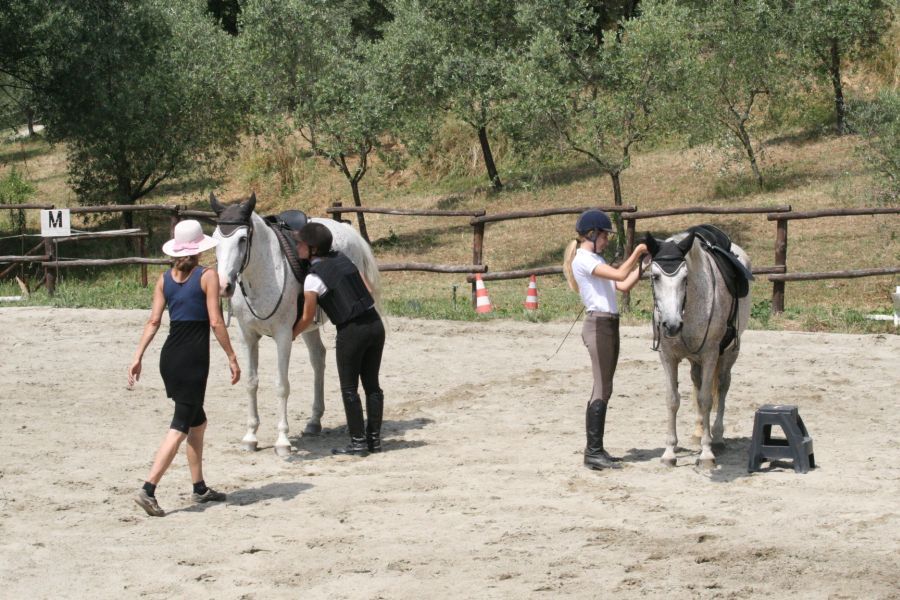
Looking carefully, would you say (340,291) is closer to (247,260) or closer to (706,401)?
(247,260)

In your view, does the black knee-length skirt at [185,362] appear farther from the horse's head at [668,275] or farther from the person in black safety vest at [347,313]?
the horse's head at [668,275]

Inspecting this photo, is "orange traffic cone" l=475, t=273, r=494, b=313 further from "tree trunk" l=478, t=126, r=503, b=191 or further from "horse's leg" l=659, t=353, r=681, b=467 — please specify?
"tree trunk" l=478, t=126, r=503, b=191

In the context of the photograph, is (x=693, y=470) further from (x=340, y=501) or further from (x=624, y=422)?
(x=340, y=501)

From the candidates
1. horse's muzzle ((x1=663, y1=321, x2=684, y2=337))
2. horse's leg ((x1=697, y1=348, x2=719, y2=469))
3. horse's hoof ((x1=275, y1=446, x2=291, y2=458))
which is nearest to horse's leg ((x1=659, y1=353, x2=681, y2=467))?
horse's leg ((x1=697, y1=348, x2=719, y2=469))

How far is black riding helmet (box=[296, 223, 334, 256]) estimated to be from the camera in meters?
8.25

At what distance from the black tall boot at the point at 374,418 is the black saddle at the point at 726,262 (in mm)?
2675

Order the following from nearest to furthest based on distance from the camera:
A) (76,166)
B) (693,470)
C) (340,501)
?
(340,501) < (693,470) < (76,166)

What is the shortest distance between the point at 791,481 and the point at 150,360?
24.8ft

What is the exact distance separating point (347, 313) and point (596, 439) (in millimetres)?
2070

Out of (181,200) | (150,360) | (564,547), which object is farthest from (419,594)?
(181,200)

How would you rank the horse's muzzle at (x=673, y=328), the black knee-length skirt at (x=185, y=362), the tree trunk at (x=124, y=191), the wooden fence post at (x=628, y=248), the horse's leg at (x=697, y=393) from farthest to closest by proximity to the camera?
the tree trunk at (x=124, y=191) → the wooden fence post at (x=628, y=248) → the horse's leg at (x=697, y=393) → the horse's muzzle at (x=673, y=328) → the black knee-length skirt at (x=185, y=362)

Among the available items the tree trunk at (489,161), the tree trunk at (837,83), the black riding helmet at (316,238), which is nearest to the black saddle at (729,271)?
the black riding helmet at (316,238)

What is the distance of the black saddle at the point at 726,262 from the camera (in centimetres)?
782

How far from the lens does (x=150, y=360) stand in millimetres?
12297
